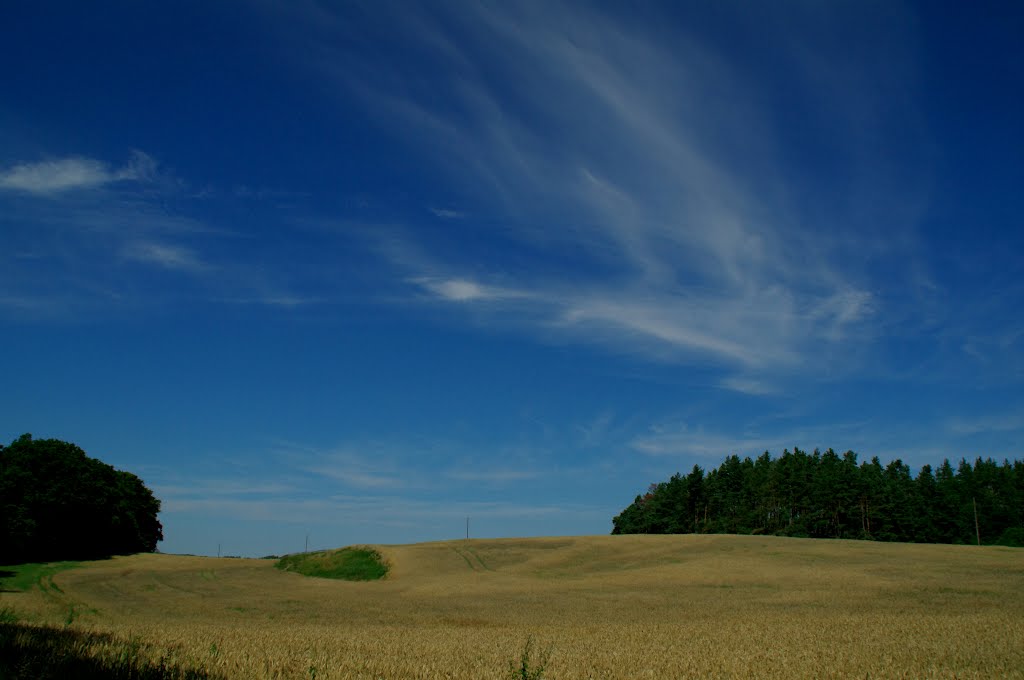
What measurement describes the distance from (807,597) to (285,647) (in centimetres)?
2696

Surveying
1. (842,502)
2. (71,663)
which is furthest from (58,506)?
(842,502)

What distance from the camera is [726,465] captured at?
128 meters

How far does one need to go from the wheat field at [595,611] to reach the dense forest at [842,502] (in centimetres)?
4618

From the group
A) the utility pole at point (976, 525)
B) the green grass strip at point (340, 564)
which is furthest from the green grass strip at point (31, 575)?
the utility pole at point (976, 525)

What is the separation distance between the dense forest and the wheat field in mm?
46185

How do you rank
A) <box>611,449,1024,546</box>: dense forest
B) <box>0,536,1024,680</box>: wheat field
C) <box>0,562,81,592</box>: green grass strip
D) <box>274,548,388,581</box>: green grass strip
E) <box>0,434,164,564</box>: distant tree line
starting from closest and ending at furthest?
<box>0,536,1024,680</box>: wheat field → <box>0,562,81,592</box>: green grass strip → <box>274,548,388,581</box>: green grass strip → <box>0,434,164,564</box>: distant tree line → <box>611,449,1024,546</box>: dense forest

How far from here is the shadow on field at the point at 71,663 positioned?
7.84m

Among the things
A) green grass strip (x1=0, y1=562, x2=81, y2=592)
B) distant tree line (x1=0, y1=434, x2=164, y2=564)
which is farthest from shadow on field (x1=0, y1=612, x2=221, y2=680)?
distant tree line (x1=0, y1=434, x2=164, y2=564)

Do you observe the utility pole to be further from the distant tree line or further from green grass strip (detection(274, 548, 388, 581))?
the distant tree line

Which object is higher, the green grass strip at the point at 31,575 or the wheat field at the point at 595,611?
the wheat field at the point at 595,611

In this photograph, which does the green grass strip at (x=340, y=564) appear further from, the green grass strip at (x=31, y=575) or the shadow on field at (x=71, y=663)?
the shadow on field at (x=71, y=663)

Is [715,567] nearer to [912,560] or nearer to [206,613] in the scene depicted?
[912,560]

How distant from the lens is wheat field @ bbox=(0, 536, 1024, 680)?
44.7 feet

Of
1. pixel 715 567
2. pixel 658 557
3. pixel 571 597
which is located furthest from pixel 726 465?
pixel 571 597
